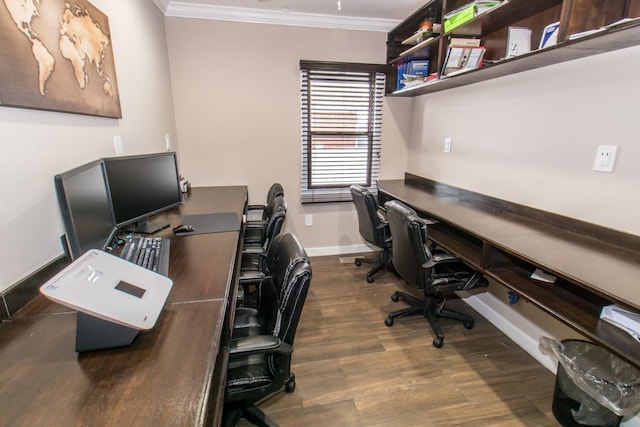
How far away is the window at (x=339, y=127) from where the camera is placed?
3143 millimetres

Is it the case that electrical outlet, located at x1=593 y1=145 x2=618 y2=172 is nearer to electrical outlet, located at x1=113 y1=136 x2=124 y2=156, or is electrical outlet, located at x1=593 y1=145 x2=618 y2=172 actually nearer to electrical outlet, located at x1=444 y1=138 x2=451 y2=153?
electrical outlet, located at x1=444 y1=138 x2=451 y2=153

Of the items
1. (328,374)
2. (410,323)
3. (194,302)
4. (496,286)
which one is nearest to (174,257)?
(194,302)

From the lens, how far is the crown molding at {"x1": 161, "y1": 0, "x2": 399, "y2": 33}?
2730 mm

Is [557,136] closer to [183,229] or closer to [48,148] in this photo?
[183,229]

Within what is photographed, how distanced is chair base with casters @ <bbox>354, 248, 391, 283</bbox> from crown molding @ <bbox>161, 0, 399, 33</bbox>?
7.40 ft

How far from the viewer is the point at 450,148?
275 centimetres

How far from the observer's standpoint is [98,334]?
0.81 metres

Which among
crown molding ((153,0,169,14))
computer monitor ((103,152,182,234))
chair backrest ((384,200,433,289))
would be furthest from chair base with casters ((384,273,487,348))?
Answer: crown molding ((153,0,169,14))

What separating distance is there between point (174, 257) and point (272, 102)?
7.06ft

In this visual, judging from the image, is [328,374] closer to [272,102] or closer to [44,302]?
[44,302]

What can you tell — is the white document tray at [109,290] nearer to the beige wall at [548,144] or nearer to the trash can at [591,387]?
the trash can at [591,387]

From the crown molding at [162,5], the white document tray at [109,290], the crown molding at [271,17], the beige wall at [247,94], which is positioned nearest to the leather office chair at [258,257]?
the white document tray at [109,290]

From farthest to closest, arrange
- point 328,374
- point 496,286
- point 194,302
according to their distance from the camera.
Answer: point 496,286
point 328,374
point 194,302

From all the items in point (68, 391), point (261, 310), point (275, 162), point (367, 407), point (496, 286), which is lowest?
point (367, 407)
